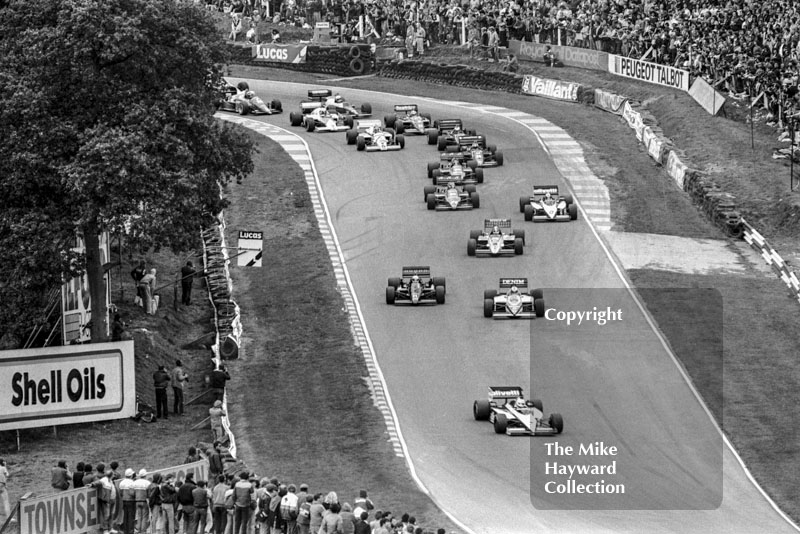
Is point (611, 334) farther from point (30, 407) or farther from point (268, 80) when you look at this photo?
point (268, 80)

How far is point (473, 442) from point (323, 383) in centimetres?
654

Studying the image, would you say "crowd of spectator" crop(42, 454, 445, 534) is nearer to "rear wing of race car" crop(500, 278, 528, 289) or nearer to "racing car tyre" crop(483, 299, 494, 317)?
"racing car tyre" crop(483, 299, 494, 317)

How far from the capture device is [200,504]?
3403cm

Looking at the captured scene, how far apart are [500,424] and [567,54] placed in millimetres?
40043

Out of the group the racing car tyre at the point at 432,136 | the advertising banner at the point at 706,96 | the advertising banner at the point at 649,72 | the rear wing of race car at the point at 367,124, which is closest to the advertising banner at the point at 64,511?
the racing car tyre at the point at 432,136

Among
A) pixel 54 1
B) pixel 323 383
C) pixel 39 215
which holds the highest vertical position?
pixel 54 1

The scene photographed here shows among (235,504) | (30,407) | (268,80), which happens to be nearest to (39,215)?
(30,407)

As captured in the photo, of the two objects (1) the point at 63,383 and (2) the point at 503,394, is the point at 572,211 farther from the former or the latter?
(1) the point at 63,383

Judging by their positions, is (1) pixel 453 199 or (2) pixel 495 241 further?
(1) pixel 453 199

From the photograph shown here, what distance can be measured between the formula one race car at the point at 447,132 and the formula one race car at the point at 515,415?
25.6 m

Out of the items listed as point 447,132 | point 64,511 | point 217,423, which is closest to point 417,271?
point 217,423

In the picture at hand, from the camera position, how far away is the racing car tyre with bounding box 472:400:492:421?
4194cm

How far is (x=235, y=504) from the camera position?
3400cm

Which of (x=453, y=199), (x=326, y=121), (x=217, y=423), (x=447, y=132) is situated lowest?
(x=217, y=423)
